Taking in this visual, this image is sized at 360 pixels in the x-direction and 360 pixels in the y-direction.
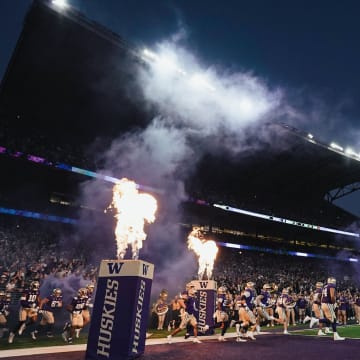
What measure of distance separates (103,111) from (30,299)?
17.8 m

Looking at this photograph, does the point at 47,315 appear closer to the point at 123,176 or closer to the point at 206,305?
the point at 206,305

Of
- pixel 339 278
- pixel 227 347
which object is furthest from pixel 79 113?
pixel 339 278

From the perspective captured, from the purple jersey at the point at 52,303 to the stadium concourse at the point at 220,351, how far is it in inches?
89.2

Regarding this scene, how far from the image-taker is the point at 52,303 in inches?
431

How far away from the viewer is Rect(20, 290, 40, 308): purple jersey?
10.2 meters

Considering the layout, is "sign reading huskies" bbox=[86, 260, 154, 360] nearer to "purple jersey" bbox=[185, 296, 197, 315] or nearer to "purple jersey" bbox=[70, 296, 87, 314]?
"purple jersey" bbox=[185, 296, 197, 315]

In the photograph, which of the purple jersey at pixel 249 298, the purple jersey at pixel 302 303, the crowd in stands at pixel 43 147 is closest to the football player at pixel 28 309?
the purple jersey at pixel 249 298

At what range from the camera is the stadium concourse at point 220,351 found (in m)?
7.44

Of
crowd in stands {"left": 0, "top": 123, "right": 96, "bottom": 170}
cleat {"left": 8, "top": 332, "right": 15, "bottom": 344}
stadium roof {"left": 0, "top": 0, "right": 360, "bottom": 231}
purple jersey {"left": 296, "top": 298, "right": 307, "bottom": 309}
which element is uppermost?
stadium roof {"left": 0, "top": 0, "right": 360, "bottom": 231}

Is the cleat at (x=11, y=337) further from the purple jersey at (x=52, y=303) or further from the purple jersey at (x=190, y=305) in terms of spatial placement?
the purple jersey at (x=190, y=305)

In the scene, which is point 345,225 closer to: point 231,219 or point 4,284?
point 231,219

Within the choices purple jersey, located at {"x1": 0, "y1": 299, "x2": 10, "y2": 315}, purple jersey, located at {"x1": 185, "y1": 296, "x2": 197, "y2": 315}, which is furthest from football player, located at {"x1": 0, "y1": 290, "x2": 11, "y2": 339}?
purple jersey, located at {"x1": 185, "y1": 296, "x2": 197, "y2": 315}

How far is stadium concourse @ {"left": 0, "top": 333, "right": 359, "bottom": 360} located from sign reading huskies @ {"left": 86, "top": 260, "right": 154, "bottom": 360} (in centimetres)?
81

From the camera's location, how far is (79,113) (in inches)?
1021
